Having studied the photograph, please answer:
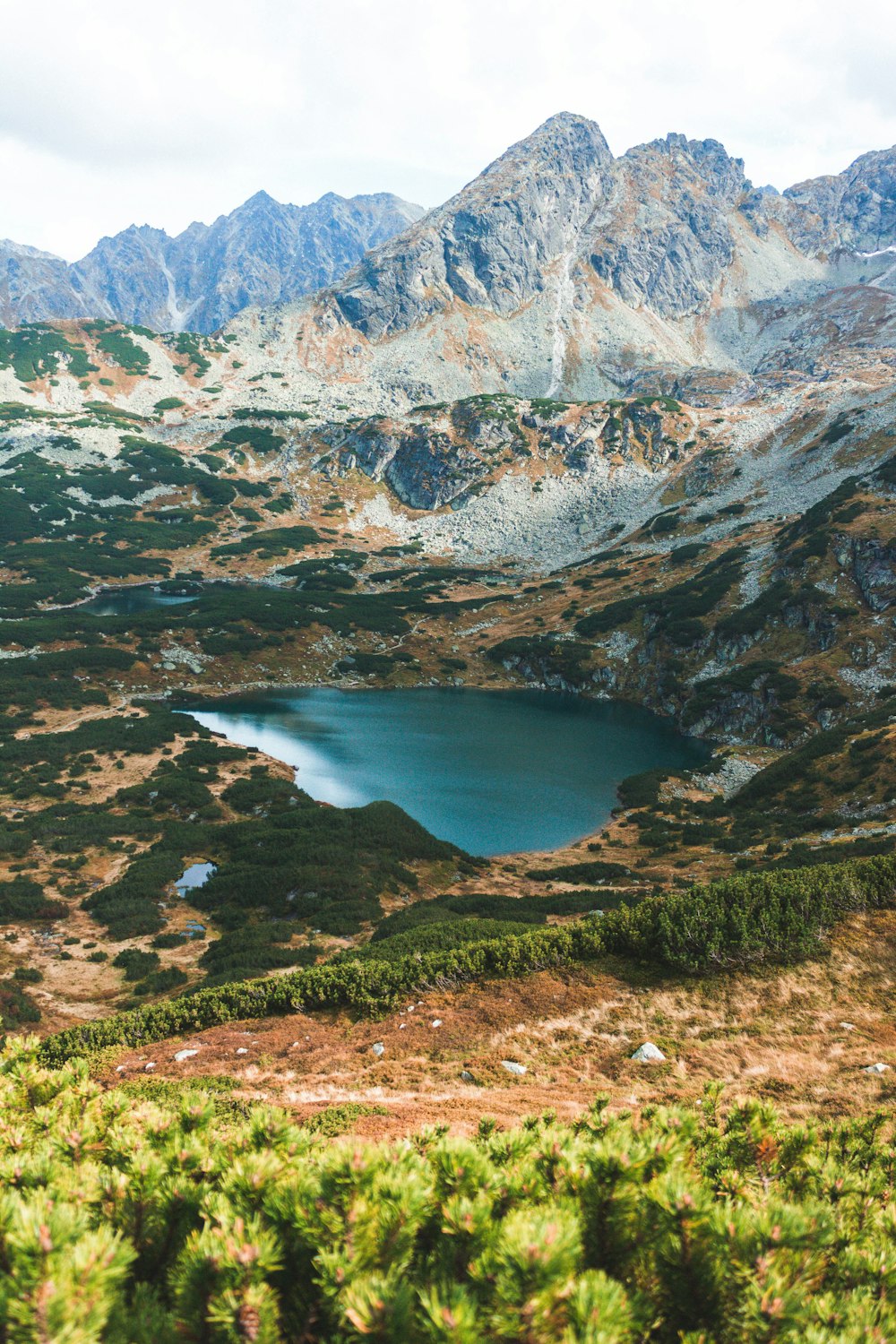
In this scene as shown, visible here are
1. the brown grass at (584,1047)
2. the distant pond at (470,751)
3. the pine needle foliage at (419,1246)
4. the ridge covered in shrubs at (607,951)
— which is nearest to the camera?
the pine needle foliage at (419,1246)

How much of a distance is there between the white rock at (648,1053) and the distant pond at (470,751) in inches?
1381

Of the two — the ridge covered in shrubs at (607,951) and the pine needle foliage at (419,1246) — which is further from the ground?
the pine needle foliage at (419,1246)

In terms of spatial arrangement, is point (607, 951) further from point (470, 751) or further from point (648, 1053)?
point (470, 751)

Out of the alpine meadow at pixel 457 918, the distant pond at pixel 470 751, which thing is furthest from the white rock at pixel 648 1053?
the distant pond at pixel 470 751

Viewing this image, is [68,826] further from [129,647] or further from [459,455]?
[459,455]

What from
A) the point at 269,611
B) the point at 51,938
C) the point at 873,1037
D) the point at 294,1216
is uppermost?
Answer: the point at 269,611

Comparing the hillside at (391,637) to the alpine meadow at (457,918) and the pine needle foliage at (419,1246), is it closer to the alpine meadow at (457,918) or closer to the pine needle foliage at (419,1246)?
the alpine meadow at (457,918)

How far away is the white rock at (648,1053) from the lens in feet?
39.4

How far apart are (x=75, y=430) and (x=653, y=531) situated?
139 meters

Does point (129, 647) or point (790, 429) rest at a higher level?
point (790, 429)

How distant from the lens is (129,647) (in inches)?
3319

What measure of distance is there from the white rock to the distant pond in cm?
3509

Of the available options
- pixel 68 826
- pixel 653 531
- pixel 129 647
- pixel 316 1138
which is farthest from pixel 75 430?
pixel 316 1138

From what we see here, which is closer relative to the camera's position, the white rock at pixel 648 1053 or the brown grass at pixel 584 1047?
the brown grass at pixel 584 1047
